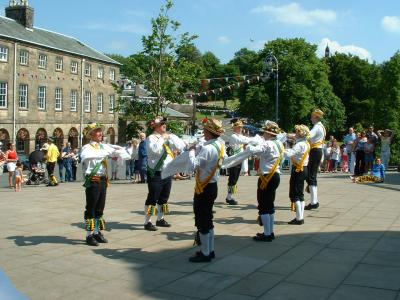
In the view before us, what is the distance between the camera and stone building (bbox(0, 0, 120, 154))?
40.1m

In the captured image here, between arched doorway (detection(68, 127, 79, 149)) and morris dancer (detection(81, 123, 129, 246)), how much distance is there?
1643 inches

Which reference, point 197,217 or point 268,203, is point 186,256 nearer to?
point 197,217

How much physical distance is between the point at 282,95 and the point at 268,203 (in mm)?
39941

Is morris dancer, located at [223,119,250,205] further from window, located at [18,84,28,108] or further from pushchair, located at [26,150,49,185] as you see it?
window, located at [18,84,28,108]

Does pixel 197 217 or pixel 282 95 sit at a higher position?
pixel 282 95

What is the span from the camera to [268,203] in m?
7.78

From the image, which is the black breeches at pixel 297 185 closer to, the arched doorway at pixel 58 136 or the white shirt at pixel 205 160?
the white shirt at pixel 205 160

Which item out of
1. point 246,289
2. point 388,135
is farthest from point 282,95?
point 246,289

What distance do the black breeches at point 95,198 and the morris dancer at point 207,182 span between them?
169 centimetres

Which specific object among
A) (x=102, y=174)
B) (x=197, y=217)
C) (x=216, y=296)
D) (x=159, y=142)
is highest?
(x=159, y=142)

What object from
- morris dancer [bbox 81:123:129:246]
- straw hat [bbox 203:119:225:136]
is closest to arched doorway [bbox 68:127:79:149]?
morris dancer [bbox 81:123:129:246]

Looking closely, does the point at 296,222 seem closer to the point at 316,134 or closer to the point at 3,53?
the point at 316,134

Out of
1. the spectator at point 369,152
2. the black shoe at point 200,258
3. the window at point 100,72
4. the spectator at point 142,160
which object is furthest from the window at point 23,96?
the black shoe at point 200,258

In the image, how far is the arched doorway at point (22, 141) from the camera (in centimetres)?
A: 4110
